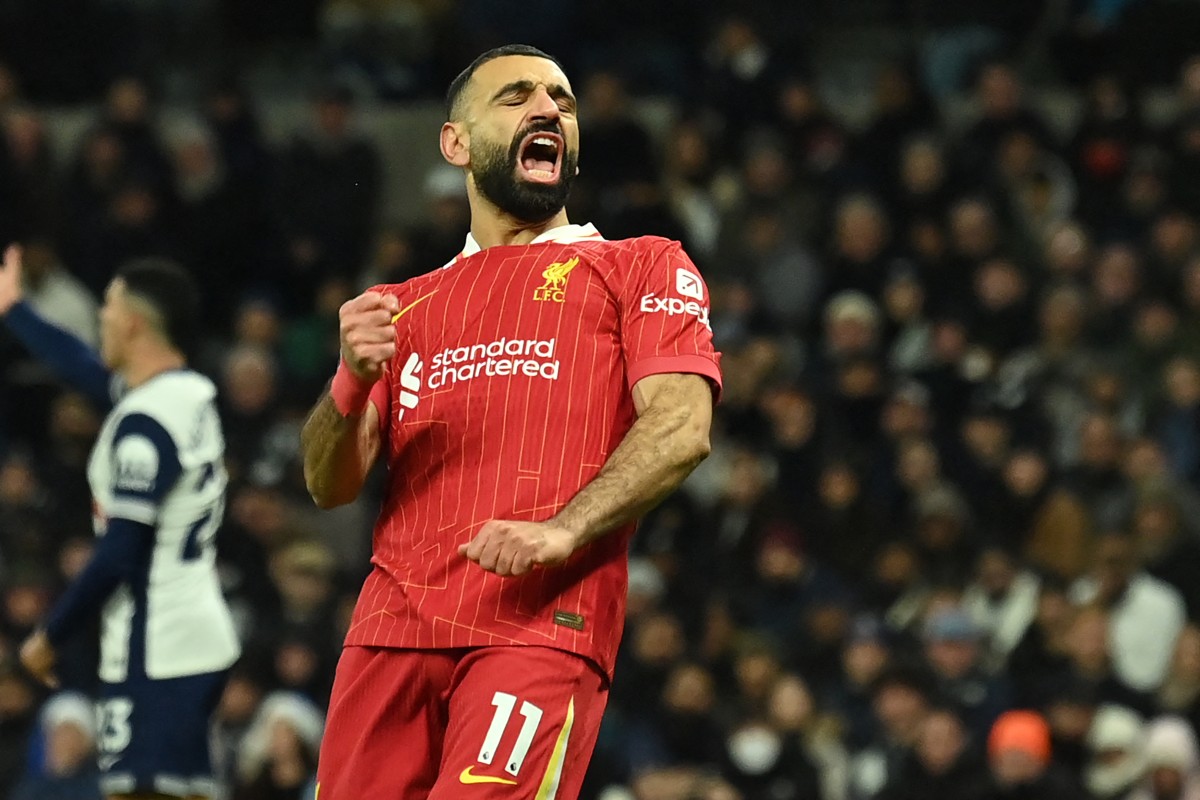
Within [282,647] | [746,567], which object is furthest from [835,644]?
[282,647]

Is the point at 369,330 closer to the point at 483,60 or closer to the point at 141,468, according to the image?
the point at 483,60

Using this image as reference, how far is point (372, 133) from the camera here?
14.0 meters

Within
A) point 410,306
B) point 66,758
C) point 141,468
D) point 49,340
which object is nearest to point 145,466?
point 141,468

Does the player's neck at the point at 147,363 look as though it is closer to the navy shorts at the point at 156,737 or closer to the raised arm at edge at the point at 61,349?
the raised arm at edge at the point at 61,349

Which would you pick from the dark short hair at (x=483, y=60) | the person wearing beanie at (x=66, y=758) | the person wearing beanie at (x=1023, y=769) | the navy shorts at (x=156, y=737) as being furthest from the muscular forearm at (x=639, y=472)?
the person wearing beanie at (x=66, y=758)

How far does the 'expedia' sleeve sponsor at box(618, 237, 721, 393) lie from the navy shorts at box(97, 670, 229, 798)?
8.94 feet

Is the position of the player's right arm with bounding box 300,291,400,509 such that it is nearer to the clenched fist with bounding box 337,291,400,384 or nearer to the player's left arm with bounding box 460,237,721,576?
the clenched fist with bounding box 337,291,400,384

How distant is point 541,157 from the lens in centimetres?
479

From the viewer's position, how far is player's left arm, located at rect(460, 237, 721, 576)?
4.02m

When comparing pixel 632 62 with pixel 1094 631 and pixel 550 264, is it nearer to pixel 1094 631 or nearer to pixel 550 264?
pixel 1094 631

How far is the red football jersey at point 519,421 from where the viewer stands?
4355 millimetres

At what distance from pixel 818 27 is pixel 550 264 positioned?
9911mm

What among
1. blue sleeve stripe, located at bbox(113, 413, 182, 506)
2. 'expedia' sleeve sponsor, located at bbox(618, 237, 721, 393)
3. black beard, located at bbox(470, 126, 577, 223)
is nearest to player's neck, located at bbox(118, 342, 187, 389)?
blue sleeve stripe, located at bbox(113, 413, 182, 506)

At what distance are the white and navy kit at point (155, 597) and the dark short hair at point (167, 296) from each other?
174mm
